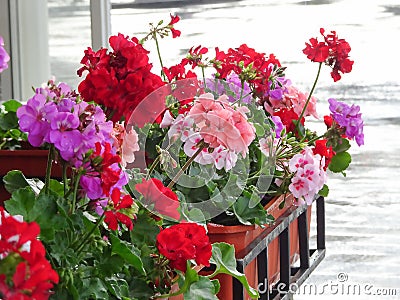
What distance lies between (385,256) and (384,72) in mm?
840

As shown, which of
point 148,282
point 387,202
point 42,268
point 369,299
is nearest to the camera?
point 42,268

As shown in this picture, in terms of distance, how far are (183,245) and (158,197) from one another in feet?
0.29

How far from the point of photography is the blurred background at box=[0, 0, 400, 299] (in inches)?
142

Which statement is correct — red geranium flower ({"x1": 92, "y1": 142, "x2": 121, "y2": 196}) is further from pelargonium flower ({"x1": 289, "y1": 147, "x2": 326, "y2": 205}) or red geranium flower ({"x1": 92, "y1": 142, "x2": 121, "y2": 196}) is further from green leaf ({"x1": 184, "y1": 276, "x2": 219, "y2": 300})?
pelargonium flower ({"x1": 289, "y1": 147, "x2": 326, "y2": 205})

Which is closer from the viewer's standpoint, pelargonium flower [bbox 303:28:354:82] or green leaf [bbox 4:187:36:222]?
green leaf [bbox 4:187:36:222]

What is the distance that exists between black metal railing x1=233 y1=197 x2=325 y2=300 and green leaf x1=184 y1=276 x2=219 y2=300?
0.54 ft

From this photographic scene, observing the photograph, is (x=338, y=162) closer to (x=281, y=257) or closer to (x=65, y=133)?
(x=281, y=257)

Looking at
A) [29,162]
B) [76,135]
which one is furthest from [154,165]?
[29,162]

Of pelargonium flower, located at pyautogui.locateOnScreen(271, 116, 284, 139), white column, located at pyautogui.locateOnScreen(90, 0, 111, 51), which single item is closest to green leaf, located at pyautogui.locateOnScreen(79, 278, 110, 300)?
pelargonium flower, located at pyautogui.locateOnScreen(271, 116, 284, 139)

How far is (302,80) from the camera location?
3785 millimetres

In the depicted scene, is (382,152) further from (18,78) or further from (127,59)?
(127,59)

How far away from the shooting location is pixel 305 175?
138cm

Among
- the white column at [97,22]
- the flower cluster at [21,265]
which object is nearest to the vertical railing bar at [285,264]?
the flower cluster at [21,265]

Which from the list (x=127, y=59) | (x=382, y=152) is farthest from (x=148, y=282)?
(x=382, y=152)
